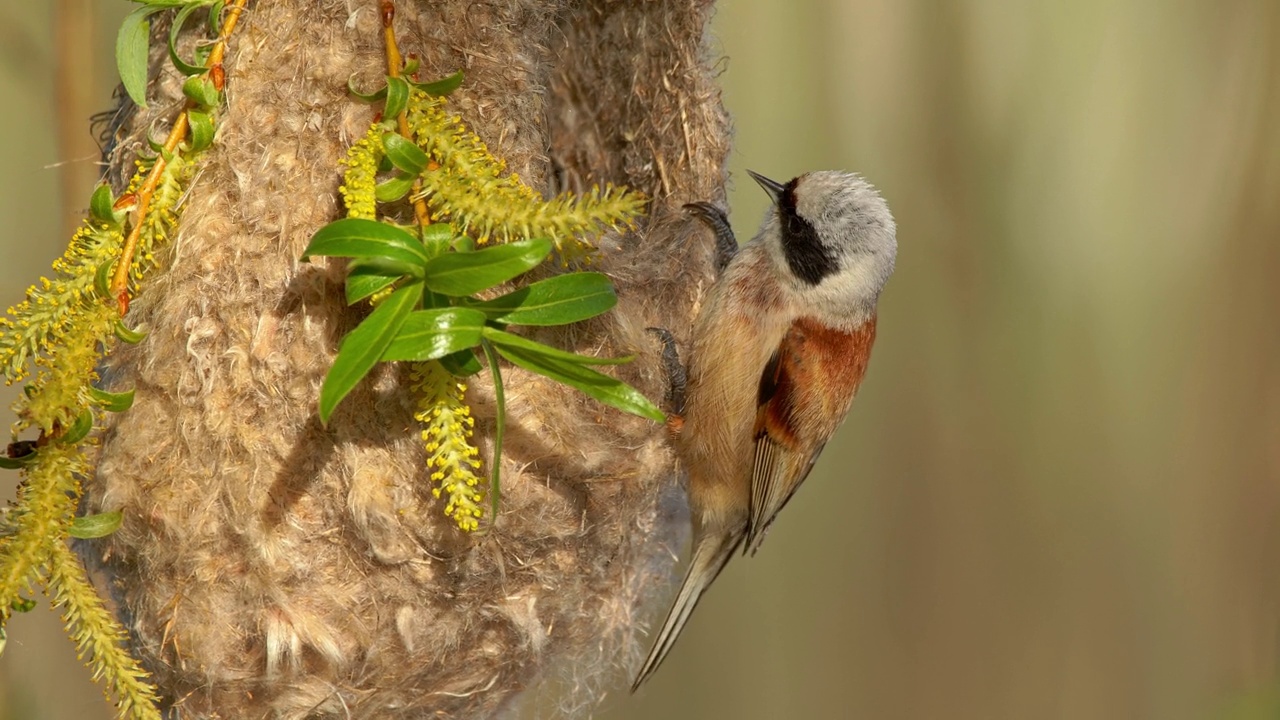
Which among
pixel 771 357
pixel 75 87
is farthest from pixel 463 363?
pixel 75 87

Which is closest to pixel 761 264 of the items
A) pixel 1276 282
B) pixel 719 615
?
pixel 719 615

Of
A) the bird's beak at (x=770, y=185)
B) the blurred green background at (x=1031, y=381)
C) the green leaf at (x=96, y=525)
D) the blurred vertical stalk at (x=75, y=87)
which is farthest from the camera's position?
the blurred green background at (x=1031, y=381)

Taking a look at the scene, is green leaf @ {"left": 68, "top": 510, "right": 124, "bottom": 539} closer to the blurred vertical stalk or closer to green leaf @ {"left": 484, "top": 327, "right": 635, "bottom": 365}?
green leaf @ {"left": 484, "top": 327, "right": 635, "bottom": 365}

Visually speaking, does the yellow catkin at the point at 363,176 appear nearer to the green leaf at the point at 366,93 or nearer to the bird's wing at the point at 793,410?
the green leaf at the point at 366,93

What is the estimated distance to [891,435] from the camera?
2.24 metres

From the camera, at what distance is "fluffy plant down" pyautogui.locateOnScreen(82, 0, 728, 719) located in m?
1.07

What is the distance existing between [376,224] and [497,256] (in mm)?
112

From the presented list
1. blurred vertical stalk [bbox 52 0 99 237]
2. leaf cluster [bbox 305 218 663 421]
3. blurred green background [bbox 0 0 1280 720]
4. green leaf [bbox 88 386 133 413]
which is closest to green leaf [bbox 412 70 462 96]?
leaf cluster [bbox 305 218 663 421]

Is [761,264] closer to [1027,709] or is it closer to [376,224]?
[376,224]

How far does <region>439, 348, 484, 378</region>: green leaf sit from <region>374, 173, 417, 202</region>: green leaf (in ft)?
0.58

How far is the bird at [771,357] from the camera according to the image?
58.4 inches

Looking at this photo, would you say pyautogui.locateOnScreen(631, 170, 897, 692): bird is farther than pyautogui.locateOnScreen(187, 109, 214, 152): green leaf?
Yes

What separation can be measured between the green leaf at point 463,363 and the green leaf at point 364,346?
6cm

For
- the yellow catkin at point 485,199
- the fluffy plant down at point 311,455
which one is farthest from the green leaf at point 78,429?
the yellow catkin at point 485,199
